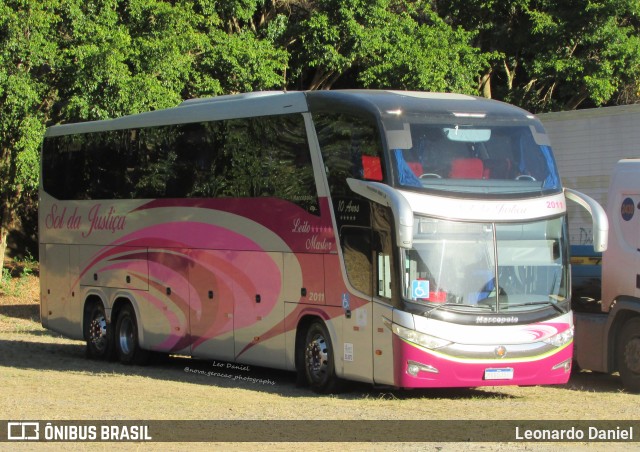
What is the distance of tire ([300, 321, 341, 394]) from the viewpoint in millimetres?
15148

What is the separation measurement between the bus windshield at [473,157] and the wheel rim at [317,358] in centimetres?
289

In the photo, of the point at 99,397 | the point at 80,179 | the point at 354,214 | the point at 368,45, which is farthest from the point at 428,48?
the point at 99,397

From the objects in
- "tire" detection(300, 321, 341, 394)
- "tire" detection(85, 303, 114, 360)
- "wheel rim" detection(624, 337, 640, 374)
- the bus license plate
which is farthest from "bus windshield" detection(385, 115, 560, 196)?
"tire" detection(85, 303, 114, 360)

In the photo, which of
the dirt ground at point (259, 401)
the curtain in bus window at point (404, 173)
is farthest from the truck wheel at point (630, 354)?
the curtain in bus window at point (404, 173)

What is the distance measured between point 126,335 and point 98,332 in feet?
3.23

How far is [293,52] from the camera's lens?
32.2 meters

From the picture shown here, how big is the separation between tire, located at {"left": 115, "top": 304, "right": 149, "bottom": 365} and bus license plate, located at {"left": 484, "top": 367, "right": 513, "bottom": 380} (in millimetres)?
8279

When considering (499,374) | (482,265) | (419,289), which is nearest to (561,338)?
(499,374)

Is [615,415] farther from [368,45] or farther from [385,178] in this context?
[368,45]

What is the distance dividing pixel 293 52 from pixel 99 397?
63.8 ft

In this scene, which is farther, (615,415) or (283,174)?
(283,174)

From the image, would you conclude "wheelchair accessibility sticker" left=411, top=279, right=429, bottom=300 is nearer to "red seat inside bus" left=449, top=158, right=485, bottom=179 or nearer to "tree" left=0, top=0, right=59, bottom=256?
"red seat inside bus" left=449, top=158, right=485, bottom=179

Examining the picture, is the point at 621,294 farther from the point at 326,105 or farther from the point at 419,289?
the point at 326,105

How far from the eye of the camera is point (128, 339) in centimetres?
2056
